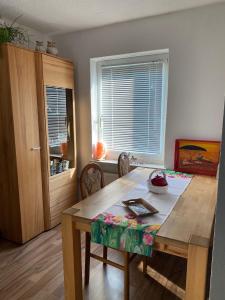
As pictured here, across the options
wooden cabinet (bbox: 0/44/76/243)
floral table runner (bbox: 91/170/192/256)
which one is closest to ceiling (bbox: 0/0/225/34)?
wooden cabinet (bbox: 0/44/76/243)

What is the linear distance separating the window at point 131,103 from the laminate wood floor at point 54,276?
1.27m

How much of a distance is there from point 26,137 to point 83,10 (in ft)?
4.52

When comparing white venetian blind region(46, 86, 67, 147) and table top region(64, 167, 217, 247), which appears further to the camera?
white venetian blind region(46, 86, 67, 147)

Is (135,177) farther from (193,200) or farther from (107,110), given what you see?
(107,110)

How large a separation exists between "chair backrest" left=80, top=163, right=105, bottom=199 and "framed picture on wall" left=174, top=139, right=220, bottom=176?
969 mm

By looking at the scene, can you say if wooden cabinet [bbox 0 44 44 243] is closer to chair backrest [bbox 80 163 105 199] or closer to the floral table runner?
chair backrest [bbox 80 163 105 199]

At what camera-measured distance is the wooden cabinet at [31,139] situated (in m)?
2.16

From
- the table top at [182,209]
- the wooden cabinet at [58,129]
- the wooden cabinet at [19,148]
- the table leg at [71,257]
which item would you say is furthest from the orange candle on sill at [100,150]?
the table leg at [71,257]

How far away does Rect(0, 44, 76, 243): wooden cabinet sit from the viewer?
216 cm

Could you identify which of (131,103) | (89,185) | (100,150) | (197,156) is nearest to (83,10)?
(131,103)

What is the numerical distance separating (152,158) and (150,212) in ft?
4.85

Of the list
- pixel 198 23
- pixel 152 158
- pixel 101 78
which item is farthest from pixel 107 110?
pixel 198 23

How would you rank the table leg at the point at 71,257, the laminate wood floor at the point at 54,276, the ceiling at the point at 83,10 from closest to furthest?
1. the table leg at the point at 71,257
2. the laminate wood floor at the point at 54,276
3. the ceiling at the point at 83,10

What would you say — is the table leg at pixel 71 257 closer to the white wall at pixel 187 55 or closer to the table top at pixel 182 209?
the table top at pixel 182 209
